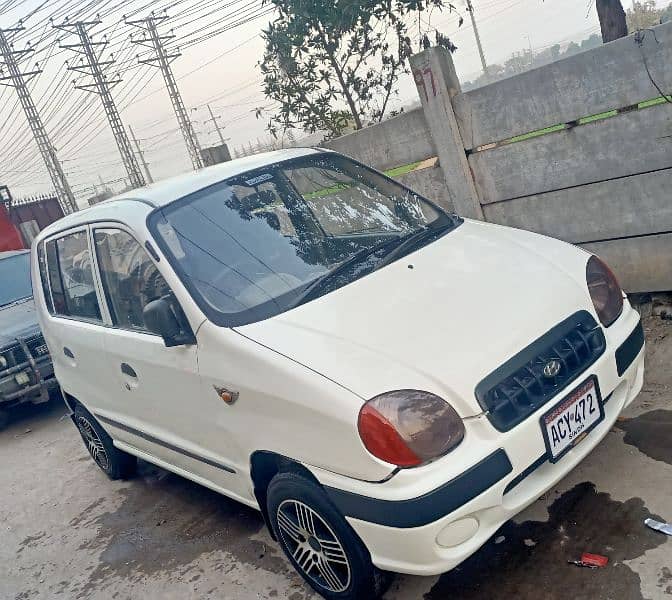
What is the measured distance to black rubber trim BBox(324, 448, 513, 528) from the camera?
2203 mm

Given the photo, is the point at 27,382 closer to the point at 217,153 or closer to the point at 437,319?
the point at 217,153

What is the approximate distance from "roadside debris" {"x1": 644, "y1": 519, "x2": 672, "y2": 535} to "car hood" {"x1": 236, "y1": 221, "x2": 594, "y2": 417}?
910 mm

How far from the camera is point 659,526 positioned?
2656mm

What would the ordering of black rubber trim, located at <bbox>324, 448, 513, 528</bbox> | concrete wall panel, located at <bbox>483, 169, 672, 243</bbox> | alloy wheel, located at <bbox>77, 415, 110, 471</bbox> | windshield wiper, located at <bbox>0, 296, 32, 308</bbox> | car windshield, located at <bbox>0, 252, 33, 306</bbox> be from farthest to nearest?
car windshield, located at <bbox>0, 252, 33, 306</bbox>
windshield wiper, located at <bbox>0, 296, 32, 308</bbox>
alloy wheel, located at <bbox>77, 415, 110, 471</bbox>
concrete wall panel, located at <bbox>483, 169, 672, 243</bbox>
black rubber trim, located at <bbox>324, 448, 513, 528</bbox>

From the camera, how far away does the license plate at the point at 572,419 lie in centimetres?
245

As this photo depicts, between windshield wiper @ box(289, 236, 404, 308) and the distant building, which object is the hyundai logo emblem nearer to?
windshield wiper @ box(289, 236, 404, 308)

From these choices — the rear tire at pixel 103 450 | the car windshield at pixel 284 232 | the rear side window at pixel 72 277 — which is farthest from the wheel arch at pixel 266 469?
the rear tire at pixel 103 450

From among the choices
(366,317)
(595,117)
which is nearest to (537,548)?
(366,317)

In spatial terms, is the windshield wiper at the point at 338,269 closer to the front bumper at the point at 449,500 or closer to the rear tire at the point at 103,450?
the front bumper at the point at 449,500

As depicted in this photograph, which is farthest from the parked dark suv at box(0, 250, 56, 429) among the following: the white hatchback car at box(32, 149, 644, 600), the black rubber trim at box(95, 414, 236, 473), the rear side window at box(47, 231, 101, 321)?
the white hatchback car at box(32, 149, 644, 600)

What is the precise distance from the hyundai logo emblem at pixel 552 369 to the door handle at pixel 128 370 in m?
2.12

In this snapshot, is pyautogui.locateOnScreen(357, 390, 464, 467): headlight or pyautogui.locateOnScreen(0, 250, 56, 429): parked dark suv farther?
pyautogui.locateOnScreen(0, 250, 56, 429): parked dark suv

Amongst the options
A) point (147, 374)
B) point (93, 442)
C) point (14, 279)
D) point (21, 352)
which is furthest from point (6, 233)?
point (147, 374)

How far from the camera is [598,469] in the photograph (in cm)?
316
